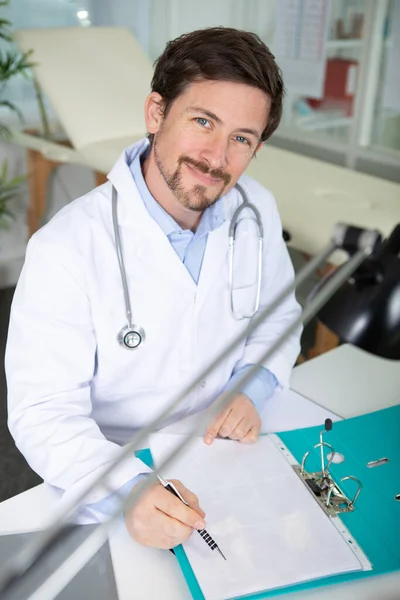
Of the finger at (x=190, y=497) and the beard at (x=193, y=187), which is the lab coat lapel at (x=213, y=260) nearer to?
the beard at (x=193, y=187)

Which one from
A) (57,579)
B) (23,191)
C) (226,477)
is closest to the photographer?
(57,579)

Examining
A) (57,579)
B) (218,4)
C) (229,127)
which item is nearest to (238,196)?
(229,127)

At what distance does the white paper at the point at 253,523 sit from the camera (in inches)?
32.0

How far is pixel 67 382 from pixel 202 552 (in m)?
0.36

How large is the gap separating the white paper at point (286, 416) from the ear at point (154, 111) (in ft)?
1.89

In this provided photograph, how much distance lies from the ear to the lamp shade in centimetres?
76

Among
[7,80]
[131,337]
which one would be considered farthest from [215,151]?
[7,80]

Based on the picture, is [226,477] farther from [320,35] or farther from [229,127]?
[320,35]

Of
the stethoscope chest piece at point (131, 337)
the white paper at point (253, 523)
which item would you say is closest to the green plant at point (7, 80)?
the stethoscope chest piece at point (131, 337)

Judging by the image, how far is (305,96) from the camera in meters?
3.20

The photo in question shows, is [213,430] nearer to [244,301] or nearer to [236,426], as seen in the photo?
[236,426]

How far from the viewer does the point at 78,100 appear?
274 centimetres

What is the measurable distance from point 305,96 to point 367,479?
258 cm

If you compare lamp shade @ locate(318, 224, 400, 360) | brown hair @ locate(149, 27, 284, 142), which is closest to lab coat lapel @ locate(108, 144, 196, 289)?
brown hair @ locate(149, 27, 284, 142)
